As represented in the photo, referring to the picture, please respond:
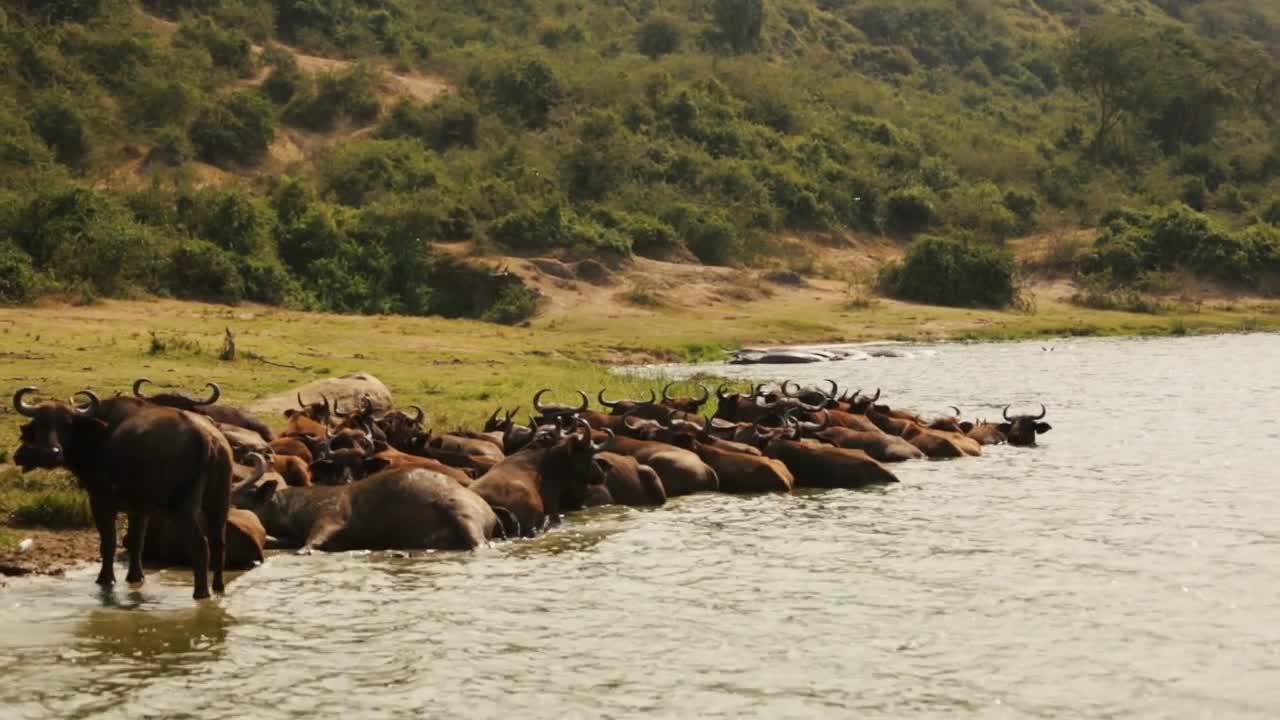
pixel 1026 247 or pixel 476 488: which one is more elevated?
pixel 1026 247

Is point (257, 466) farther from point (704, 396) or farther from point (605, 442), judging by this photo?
point (704, 396)

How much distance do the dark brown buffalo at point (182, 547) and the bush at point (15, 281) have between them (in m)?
18.0

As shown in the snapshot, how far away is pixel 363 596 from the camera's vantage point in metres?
10.8

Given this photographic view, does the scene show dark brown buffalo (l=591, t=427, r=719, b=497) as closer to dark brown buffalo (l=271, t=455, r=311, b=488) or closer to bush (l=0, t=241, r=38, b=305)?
dark brown buffalo (l=271, t=455, r=311, b=488)

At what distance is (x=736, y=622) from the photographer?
1045 cm

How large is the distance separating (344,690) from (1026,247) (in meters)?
46.2

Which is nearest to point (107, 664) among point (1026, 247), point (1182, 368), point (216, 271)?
point (216, 271)

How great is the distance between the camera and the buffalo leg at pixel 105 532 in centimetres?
1018

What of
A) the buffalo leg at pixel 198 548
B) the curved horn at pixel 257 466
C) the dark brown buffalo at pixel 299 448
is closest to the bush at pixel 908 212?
the dark brown buffalo at pixel 299 448

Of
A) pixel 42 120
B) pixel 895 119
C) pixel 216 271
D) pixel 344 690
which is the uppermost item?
pixel 895 119

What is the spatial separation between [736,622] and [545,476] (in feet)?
12.0

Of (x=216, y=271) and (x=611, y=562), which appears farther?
(x=216, y=271)

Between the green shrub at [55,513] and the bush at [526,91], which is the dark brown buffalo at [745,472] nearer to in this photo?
the green shrub at [55,513]

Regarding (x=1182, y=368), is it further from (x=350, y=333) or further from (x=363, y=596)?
(x=363, y=596)
